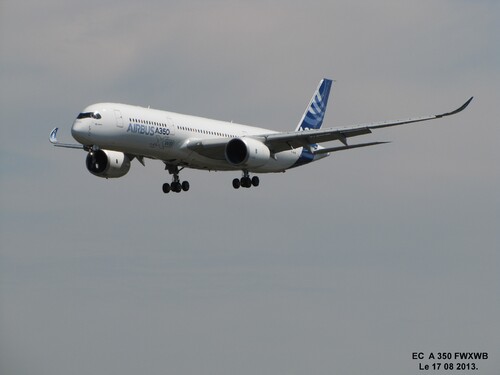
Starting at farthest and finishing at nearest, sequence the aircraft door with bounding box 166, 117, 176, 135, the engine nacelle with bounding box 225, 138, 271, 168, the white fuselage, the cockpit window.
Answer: the engine nacelle with bounding box 225, 138, 271, 168 < the aircraft door with bounding box 166, 117, 176, 135 < the cockpit window < the white fuselage

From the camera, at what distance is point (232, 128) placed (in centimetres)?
7725

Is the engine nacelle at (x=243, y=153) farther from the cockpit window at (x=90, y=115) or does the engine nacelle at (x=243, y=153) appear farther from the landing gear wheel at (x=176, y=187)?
the cockpit window at (x=90, y=115)

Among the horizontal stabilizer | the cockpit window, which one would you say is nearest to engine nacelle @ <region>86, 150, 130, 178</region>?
the cockpit window

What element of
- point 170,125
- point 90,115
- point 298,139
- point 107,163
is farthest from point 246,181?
point 90,115

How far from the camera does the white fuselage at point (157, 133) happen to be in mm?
67688

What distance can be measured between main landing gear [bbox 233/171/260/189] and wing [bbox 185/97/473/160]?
1974mm

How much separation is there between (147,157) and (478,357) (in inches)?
823

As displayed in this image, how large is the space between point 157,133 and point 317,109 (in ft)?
63.4

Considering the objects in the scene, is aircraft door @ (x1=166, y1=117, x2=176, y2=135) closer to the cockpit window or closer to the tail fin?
the cockpit window

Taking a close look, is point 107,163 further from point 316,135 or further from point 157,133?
point 316,135

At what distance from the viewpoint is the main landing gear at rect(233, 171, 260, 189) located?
250 feet

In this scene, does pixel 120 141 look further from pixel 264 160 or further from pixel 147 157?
pixel 264 160

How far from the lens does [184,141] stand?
72312mm

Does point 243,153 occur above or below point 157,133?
below
